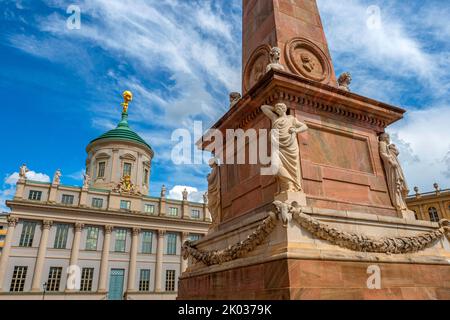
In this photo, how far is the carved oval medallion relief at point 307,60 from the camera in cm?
847

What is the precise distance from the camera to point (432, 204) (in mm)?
52531

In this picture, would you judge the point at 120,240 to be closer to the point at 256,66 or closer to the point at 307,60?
the point at 256,66

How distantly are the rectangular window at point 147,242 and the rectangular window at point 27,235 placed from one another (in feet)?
47.6

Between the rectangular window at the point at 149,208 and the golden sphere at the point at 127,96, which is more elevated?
the golden sphere at the point at 127,96

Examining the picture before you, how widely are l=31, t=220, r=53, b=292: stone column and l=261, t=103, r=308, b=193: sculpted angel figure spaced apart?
148 ft

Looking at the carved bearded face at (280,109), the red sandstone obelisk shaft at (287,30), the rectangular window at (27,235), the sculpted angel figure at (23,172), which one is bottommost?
the carved bearded face at (280,109)

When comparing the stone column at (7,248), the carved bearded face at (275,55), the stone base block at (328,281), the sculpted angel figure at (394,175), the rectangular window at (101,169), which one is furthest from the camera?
the rectangular window at (101,169)

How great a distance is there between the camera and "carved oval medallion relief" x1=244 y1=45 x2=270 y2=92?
349 inches

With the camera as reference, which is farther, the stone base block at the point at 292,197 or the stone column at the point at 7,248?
the stone column at the point at 7,248

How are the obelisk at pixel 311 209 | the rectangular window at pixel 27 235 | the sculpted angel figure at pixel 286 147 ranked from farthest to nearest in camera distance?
the rectangular window at pixel 27 235, the sculpted angel figure at pixel 286 147, the obelisk at pixel 311 209

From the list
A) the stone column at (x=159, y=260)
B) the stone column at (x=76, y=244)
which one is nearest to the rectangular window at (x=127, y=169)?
the stone column at (x=159, y=260)

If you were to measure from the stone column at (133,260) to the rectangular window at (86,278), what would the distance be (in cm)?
500

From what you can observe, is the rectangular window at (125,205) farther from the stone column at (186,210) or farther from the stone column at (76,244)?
the stone column at (186,210)
